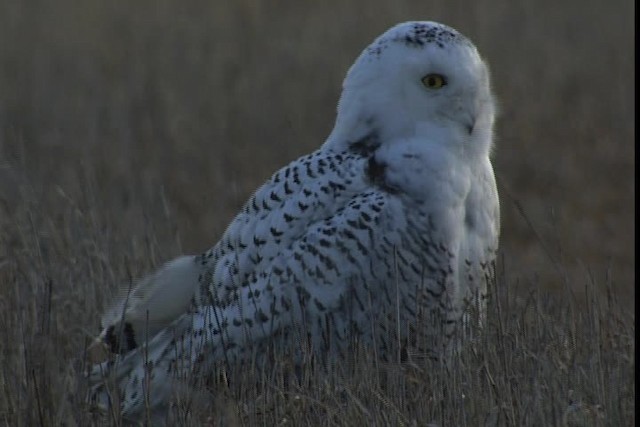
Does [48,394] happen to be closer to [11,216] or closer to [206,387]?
[206,387]

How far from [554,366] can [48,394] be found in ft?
4.66

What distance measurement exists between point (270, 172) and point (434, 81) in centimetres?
549

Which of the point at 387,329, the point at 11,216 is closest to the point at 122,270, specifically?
the point at 11,216

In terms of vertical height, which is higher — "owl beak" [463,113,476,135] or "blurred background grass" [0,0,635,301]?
"owl beak" [463,113,476,135]

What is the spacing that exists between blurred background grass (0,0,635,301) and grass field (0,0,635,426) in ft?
0.07

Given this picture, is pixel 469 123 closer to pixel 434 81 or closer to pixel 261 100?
pixel 434 81

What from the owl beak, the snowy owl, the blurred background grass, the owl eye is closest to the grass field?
the blurred background grass

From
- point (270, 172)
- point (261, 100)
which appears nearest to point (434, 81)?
point (270, 172)

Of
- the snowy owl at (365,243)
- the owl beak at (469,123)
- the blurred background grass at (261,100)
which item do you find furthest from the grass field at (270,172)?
the owl beak at (469,123)

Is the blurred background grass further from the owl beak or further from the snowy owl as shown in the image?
the owl beak

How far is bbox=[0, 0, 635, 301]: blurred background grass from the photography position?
952 centimetres

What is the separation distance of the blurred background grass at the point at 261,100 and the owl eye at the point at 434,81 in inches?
132

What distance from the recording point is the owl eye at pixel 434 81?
477 cm

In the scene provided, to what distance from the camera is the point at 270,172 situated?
1022 centimetres
